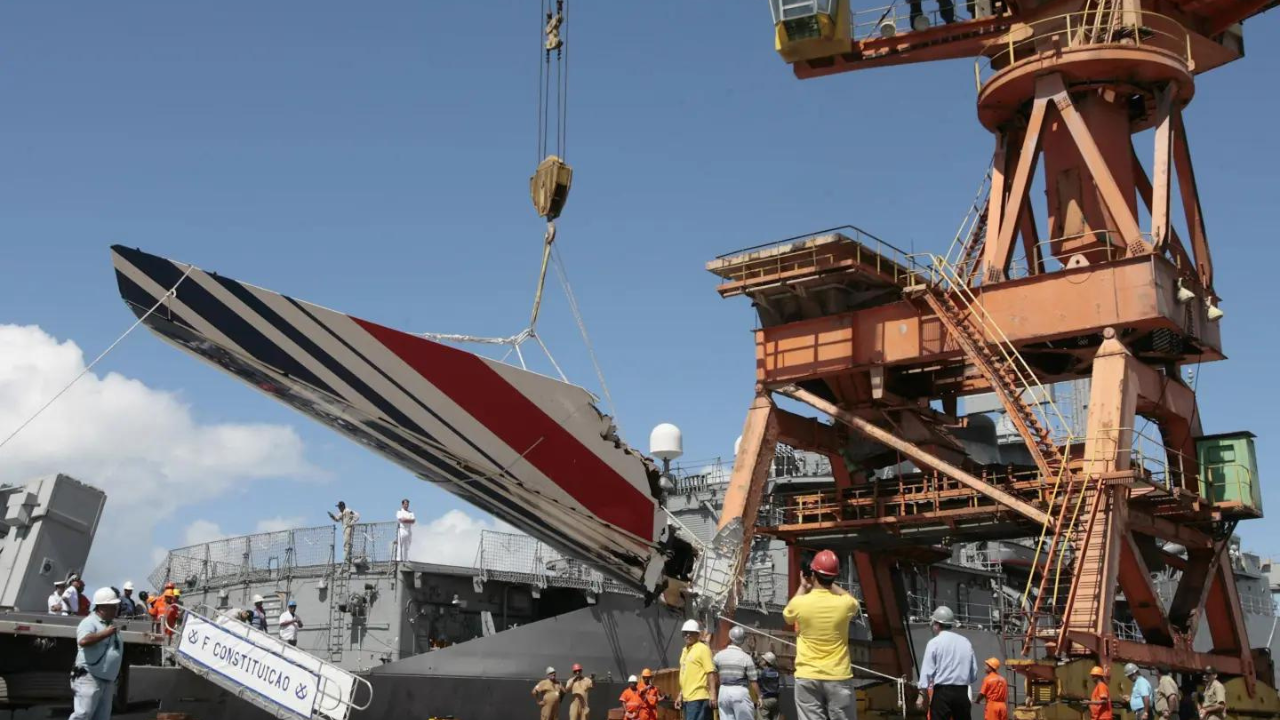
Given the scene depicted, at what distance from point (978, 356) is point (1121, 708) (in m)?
6.79

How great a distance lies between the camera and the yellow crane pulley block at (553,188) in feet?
70.1

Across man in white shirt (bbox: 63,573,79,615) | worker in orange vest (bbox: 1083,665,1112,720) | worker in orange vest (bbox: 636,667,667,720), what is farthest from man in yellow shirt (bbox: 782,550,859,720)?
man in white shirt (bbox: 63,573,79,615)

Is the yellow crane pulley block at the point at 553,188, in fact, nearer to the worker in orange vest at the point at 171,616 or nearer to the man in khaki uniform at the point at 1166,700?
the worker in orange vest at the point at 171,616

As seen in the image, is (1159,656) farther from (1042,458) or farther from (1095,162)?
(1095,162)

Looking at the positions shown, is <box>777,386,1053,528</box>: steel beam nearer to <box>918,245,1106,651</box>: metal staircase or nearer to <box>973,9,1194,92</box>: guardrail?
<box>918,245,1106,651</box>: metal staircase

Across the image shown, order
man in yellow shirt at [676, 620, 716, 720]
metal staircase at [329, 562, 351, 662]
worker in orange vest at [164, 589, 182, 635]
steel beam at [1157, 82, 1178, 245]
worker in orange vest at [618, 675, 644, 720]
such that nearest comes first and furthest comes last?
1. man in yellow shirt at [676, 620, 716, 720]
2. worker in orange vest at [164, 589, 182, 635]
3. worker in orange vest at [618, 675, 644, 720]
4. steel beam at [1157, 82, 1178, 245]
5. metal staircase at [329, 562, 351, 662]

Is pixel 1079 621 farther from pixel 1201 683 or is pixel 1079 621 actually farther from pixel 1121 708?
pixel 1201 683

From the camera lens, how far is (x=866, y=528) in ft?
85.6

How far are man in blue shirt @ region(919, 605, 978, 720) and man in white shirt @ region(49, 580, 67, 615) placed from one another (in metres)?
11.8

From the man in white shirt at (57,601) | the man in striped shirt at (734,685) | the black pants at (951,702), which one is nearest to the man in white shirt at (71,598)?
the man in white shirt at (57,601)

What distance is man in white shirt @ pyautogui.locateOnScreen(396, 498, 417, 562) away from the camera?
24469mm

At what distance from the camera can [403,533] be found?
80.6 ft

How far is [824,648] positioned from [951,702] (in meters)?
2.43

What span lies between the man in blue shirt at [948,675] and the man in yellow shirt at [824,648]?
2.03m
